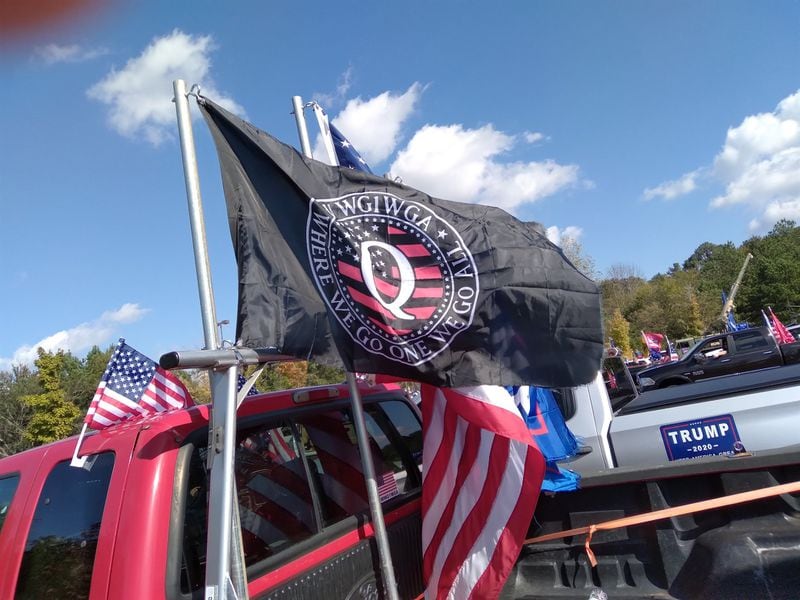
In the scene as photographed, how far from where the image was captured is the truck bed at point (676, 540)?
2.38 metres

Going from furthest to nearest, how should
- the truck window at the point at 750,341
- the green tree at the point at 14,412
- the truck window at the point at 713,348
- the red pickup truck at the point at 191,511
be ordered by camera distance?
the green tree at the point at 14,412 < the truck window at the point at 713,348 < the truck window at the point at 750,341 < the red pickup truck at the point at 191,511

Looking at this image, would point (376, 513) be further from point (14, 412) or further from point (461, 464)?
point (14, 412)

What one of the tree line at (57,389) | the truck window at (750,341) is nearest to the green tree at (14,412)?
the tree line at (57,389)

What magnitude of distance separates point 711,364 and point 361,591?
16.7 meters

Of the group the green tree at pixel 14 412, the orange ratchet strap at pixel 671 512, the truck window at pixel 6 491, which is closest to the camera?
the orange ratchet strap at pixel 671 512

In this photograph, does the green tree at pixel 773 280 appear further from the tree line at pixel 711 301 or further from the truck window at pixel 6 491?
the truck window at pixel 6 491

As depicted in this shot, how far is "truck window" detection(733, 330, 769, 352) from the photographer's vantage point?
A: 15930 mm

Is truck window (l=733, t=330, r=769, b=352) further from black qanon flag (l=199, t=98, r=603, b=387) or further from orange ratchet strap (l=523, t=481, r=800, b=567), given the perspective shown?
black qanon flag (l=199, t=98, r=603, b=387)

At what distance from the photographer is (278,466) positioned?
9.18 feet

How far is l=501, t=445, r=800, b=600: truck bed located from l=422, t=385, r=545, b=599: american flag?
14.5 inches

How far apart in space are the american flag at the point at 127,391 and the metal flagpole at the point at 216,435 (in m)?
0.82

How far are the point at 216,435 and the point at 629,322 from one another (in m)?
73.0

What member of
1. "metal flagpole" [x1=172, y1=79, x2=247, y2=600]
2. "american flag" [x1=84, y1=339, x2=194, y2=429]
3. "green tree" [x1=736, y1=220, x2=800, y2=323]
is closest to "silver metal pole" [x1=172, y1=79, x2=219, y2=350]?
"metal flagpole" [x1=172, y1=79, x2=247, y2=600]

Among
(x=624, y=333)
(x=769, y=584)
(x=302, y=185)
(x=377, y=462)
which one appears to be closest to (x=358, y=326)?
(x=302, y=185)
